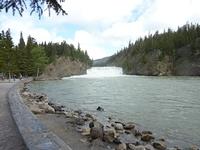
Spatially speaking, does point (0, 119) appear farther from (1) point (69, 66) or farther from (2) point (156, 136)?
(1) point (69, 66)

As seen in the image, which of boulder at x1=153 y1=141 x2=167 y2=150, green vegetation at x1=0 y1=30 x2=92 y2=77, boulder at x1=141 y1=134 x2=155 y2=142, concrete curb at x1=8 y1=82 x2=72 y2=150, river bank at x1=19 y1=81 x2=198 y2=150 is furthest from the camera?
green vegetation at x1=0 y1=30 x2=92 y2=77

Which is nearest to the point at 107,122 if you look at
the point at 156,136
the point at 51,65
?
the point at 156,136

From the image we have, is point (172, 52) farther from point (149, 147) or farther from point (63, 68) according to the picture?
point (149, 147)

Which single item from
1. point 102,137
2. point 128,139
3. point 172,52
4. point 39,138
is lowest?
point 128,139

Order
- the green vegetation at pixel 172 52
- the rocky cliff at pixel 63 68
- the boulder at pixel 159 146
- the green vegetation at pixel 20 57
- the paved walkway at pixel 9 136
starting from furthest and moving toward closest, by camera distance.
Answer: the green vegetation at pixel 172 52, the rocky cliff at pixel 63 68, the green vegetation at pixel 20 57, the boulder at pixel 159 146, the paved walkway at pixel 9 136

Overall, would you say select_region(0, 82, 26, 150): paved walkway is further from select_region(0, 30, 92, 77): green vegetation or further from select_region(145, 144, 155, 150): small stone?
select_region(0, 30, 92, 77): green vegetation

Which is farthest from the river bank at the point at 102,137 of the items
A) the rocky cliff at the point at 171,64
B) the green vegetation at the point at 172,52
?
the green vegetation at the point at 172,52

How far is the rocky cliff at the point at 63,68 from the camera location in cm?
12444

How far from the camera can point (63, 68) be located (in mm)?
143250

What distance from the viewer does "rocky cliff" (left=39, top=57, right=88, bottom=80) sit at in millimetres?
124438

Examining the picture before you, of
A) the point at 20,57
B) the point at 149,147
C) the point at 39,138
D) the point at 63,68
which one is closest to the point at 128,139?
the point at 149,147

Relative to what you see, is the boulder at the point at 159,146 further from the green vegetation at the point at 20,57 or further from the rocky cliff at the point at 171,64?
the rocky cliff at the point at 171,64

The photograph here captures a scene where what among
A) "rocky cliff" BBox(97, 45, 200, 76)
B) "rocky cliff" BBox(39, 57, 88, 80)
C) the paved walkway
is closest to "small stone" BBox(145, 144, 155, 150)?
the paved walkway

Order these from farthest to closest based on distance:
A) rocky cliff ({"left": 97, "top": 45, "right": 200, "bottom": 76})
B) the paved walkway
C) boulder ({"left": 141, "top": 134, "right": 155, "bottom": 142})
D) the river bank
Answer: rocky cliff ({"left": 97, "top": 45, "right": 200, "bottom": 76}), boulder ({"left": 141, "top": 134, "right": 155, "bottom": 142}), the river bank, the paved walkway
